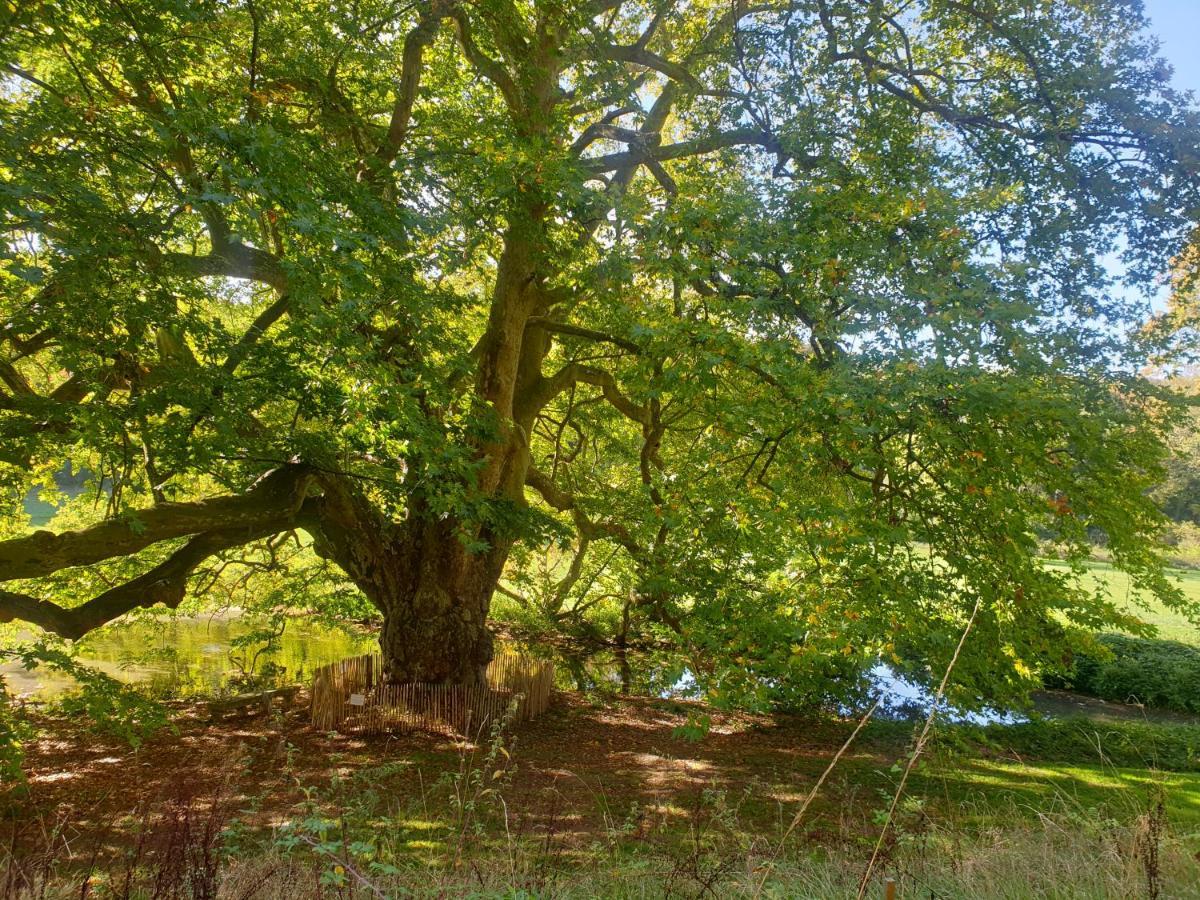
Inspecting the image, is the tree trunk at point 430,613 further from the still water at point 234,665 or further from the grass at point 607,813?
the still water at point 234,665

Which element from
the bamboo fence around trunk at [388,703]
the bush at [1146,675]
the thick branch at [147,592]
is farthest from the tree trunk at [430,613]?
the bush at [1146,675]

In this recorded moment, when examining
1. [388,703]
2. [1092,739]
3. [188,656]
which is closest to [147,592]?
[388,703]

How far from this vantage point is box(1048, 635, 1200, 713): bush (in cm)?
1352

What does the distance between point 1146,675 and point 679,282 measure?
1297cm

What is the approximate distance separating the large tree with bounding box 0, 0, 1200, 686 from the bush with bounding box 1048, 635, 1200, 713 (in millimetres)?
8713

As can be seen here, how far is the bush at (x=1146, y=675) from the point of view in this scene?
44.3 feet

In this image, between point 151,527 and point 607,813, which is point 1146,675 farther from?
point 151,527

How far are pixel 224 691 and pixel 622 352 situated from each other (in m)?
9.18

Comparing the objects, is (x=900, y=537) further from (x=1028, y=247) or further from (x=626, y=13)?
(x=626, y=13)

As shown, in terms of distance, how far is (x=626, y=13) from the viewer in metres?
11.4

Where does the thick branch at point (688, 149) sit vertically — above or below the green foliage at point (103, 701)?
above

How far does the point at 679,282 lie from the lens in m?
7.29

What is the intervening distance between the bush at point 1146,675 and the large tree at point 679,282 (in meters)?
8.71

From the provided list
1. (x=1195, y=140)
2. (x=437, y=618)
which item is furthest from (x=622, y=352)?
(x=1195, y=140)
